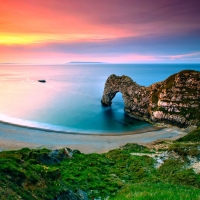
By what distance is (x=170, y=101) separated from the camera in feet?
222

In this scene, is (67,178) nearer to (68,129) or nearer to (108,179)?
(108,179)

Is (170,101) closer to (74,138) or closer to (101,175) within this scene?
(74,138)

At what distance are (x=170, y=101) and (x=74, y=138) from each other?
32.3 m

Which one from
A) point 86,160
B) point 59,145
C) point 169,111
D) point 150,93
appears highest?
point 150,93

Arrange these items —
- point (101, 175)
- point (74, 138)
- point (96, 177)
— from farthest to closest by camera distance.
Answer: point (74, 138)
point (101, 175)
point (96, 177)

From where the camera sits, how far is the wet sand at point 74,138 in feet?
159

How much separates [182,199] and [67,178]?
43.9 feet

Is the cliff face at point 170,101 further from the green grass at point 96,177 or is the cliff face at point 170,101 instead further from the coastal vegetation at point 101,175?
the green grass at point 96,177

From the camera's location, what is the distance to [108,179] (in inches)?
829

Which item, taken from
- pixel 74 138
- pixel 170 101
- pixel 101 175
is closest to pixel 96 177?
pixel 101 175

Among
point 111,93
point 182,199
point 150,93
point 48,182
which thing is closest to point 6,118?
point 111,93

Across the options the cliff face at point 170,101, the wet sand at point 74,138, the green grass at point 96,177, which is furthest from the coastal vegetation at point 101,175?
the cliff face at point 170,101

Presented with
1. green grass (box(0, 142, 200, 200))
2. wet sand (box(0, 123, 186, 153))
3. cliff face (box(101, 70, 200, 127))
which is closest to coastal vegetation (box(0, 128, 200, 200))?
green grass (box(0, 142, 200, 200))

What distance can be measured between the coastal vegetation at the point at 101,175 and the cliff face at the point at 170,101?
30.0m
